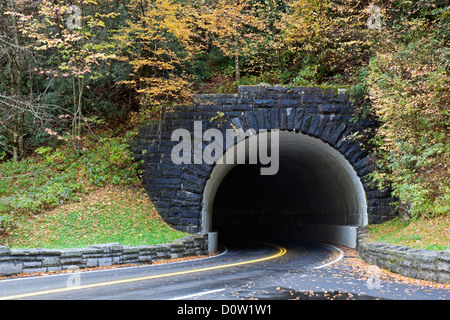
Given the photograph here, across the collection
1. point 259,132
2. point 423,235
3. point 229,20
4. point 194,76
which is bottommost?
point 423,235

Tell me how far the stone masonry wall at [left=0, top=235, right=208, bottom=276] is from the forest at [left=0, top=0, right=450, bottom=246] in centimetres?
284

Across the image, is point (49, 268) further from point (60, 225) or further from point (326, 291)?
point (326, 291)

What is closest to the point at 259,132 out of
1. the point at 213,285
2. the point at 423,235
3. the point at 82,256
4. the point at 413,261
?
the point at 423,235

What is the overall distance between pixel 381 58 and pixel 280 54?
8.28m

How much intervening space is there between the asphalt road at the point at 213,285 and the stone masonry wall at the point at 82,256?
0.73 m

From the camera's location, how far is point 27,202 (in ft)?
47.6

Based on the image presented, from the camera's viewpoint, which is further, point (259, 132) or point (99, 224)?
point (259, 132)

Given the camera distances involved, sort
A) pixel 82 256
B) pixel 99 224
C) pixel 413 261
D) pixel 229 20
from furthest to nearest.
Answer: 1. pixel 229 20
2. pixel 99 224
3. pixel 82 256
4. pixel 413 261

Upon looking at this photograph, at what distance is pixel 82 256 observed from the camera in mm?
11008

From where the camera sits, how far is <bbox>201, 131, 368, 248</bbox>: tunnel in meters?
17.6

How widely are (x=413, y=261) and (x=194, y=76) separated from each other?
14099 millimetres

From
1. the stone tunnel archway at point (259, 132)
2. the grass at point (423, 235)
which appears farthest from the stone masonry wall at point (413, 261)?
the stone tunnel archway at point (259, 132)

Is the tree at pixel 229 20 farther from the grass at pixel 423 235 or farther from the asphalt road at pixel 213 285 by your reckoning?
the asphalt road at pixel 213 285

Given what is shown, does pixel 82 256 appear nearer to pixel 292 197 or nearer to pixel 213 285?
pixel 213 285
